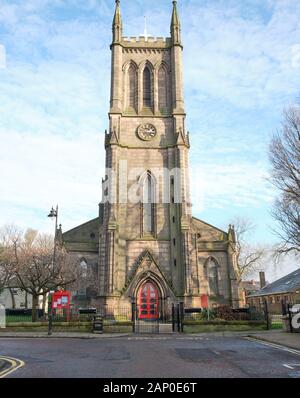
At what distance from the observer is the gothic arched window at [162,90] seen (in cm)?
3988

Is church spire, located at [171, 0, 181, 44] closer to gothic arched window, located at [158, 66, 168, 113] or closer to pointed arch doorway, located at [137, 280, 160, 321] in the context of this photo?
gothic arched window, located at [158, 66, 168, 113]

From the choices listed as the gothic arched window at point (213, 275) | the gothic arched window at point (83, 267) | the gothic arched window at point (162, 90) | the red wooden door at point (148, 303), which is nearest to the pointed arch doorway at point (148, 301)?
the red wooden door at point (148, 303)

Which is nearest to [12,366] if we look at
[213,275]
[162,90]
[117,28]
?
[213,275]

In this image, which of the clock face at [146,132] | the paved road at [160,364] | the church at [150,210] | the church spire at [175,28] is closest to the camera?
the paved road at [160,364]

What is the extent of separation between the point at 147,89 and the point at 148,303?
73.9 ft

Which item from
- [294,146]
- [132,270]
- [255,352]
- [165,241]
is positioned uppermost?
[294,146]

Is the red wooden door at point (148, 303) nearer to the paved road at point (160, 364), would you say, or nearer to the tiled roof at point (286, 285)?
the tiled roof at point (286, 285)

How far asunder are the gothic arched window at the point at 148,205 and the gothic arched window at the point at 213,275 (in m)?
7.14

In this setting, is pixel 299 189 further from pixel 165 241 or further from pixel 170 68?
pixel 170 68

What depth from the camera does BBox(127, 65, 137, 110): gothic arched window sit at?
39.9m

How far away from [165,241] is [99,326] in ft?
41.9

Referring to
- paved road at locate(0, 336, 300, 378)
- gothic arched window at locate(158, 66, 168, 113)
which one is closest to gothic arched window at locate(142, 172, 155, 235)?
gothic arched window at locate(158, 66, 168, 113)
